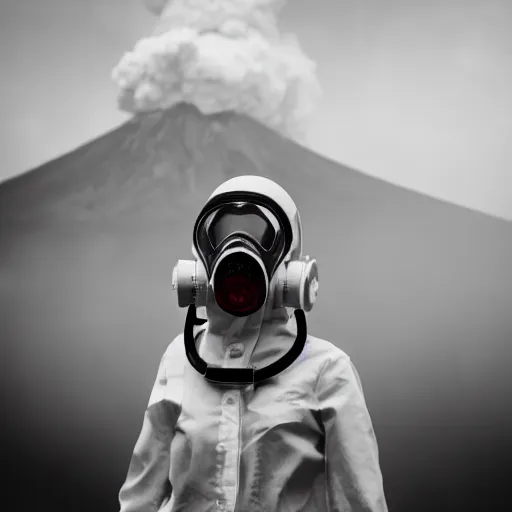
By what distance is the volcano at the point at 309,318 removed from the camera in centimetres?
239

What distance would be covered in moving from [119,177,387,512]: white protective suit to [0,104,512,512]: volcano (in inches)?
49.7

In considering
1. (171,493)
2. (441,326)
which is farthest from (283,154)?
(171,493)

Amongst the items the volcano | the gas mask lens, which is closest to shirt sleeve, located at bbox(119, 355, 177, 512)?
the gas mask lens

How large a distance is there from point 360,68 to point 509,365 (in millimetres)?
1256

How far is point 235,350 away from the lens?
1272 mm

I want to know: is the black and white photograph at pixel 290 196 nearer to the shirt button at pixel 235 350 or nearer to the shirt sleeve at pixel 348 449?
the shirt button at pixel 235 350

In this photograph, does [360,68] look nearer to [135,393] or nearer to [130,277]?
[130,277]

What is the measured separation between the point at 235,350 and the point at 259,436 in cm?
17

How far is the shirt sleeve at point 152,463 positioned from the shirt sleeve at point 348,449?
0.94ft

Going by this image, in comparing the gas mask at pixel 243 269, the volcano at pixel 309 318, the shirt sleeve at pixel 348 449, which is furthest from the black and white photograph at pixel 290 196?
the shirt sleeve at pixel 348 449

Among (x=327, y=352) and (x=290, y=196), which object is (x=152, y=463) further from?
(x=290, y=196)

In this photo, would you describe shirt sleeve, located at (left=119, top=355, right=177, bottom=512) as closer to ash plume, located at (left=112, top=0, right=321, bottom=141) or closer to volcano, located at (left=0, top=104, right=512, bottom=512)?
volcano, located at (left=0, top=104, right=512, bottom=512)

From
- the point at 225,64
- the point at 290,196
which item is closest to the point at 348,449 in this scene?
the point at 290,196

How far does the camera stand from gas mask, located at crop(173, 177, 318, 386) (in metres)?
1.21
